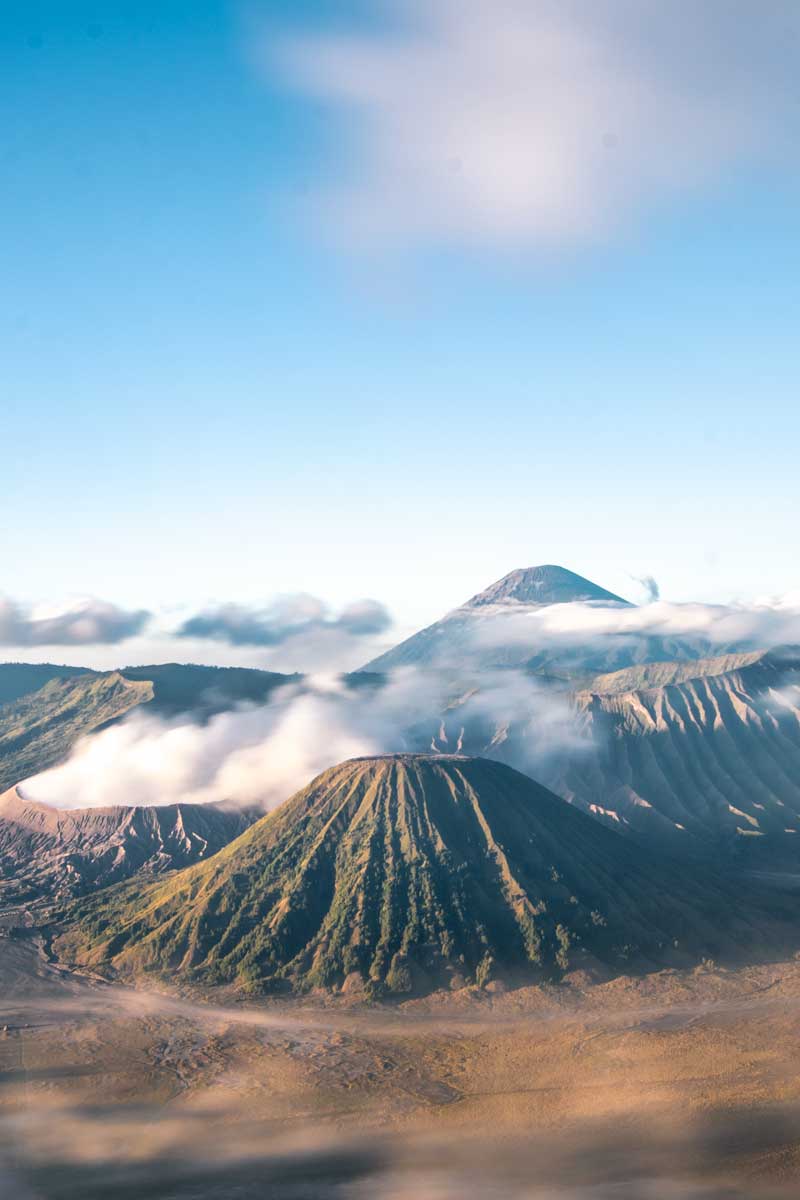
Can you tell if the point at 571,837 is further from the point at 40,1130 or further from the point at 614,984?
the point at 40,1130

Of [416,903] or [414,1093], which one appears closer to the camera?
[414,1093]

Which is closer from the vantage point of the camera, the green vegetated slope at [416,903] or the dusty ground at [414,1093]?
the dusty ground at [414,1093]

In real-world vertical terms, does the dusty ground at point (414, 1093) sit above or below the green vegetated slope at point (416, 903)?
below

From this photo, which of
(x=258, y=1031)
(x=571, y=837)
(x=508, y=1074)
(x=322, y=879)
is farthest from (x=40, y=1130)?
(x=571, y=837)

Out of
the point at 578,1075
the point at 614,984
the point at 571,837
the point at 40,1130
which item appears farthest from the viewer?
the point at 571,837

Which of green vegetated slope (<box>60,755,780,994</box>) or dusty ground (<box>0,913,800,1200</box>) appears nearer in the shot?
dusty ground (<box>0,913,800,1200</box>)
